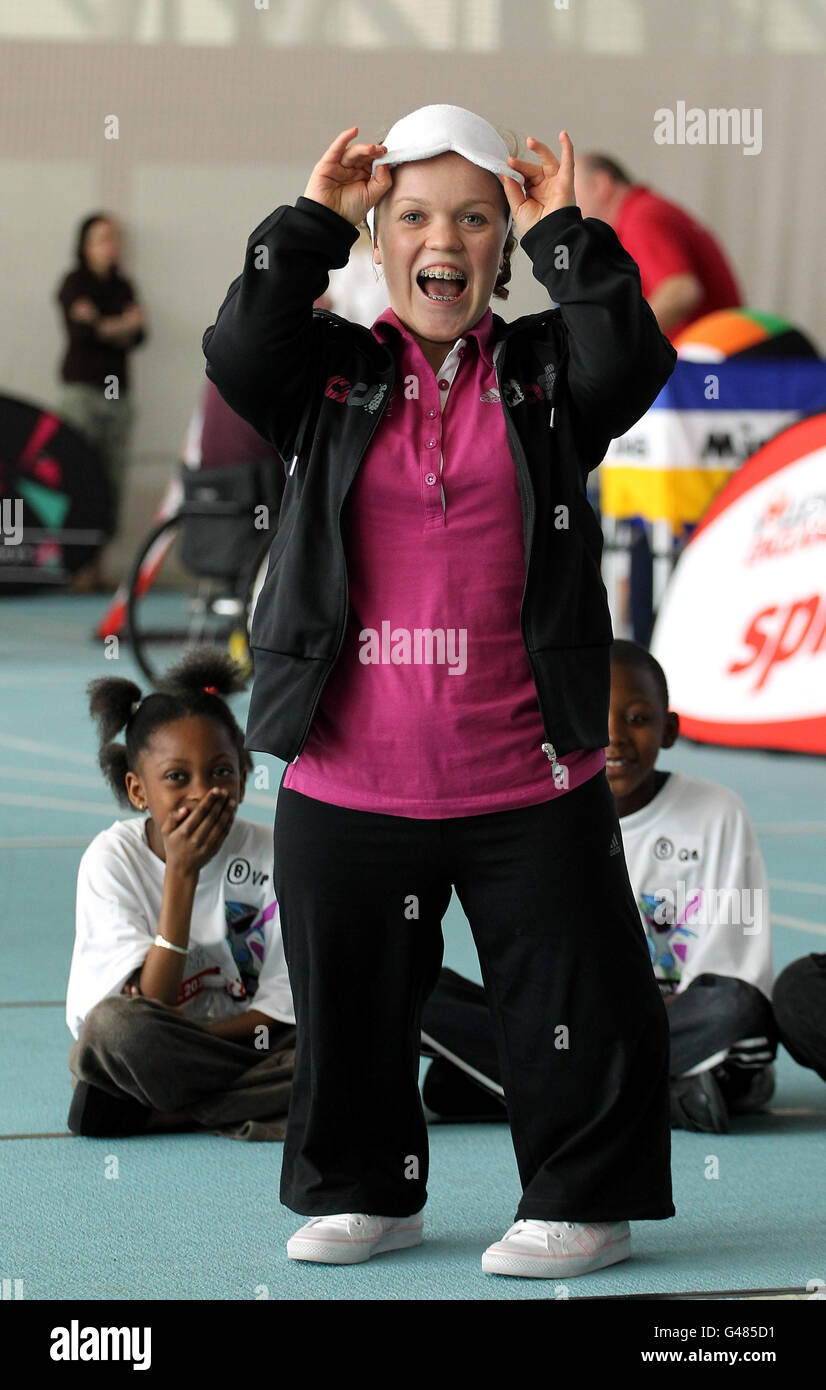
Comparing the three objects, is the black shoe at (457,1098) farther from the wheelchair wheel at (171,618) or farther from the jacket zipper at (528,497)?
the wheelchair wheel at (171,618)

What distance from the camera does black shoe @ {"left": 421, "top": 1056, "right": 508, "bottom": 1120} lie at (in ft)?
9.23

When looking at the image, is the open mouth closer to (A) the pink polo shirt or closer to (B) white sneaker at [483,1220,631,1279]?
(A) the pink polo shirt

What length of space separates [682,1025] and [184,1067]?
738 mm

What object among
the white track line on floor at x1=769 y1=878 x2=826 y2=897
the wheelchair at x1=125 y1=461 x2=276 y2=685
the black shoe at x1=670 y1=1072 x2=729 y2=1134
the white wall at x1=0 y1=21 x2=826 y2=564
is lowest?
the black shoe at x1=670 y1=1072 x2=729 y2=1134

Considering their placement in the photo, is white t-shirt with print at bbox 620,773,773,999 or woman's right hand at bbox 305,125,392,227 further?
white t-shirt with print at bbox 620,773,773,999

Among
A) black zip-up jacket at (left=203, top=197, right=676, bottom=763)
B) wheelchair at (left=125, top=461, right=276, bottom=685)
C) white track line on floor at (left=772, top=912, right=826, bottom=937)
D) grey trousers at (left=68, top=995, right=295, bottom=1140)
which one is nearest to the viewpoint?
black zip-up jacket at (left=203, top=197, right=676, bottom=763)

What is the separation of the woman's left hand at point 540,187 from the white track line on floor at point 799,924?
2.16 m

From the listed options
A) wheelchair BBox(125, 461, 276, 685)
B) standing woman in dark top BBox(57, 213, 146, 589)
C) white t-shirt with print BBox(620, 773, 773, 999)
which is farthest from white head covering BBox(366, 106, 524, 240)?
standing woman in dark top BBox(57, 213, 146, 589)

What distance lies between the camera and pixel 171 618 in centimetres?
970

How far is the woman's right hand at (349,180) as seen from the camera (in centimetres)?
200

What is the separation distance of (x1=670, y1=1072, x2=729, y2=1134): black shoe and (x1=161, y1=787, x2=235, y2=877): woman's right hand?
0.78 metres

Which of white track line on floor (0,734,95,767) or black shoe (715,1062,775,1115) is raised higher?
white track line on floor (0,734,95,767)
